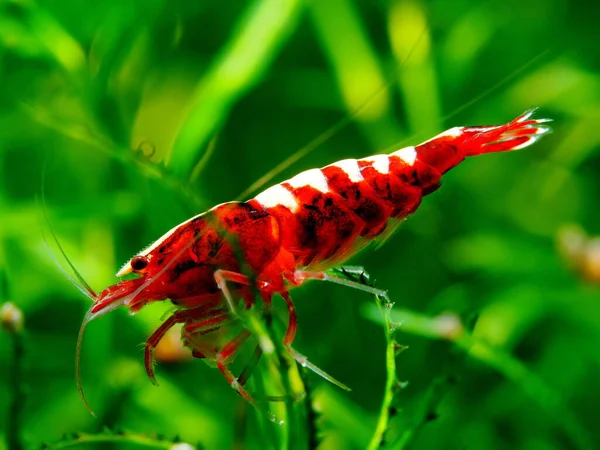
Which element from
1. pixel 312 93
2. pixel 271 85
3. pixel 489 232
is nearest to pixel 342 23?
pixel 312 93

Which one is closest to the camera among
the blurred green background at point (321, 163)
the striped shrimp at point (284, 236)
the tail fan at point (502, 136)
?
the striped shrimp at point (284, 236)

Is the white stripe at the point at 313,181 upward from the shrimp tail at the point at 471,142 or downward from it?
upward

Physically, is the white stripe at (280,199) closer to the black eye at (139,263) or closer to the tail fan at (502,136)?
the black eye at (139,263)

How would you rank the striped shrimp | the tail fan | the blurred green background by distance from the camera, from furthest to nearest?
the blurred green background < the tail fan < the striped shrimp

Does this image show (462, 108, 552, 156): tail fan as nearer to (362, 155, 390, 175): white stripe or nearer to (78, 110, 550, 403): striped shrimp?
(78, 110, 550, 403): striped shrimp

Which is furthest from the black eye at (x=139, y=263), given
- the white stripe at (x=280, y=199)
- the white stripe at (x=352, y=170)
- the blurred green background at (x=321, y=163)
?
the white stripe at (x=352, y=170)

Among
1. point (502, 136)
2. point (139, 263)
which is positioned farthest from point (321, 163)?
point (139, 263)

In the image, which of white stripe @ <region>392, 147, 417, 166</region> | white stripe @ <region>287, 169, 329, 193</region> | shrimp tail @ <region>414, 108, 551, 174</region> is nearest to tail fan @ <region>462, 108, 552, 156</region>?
shrimp tail @ <region>414, 108, 551, 174</region>
